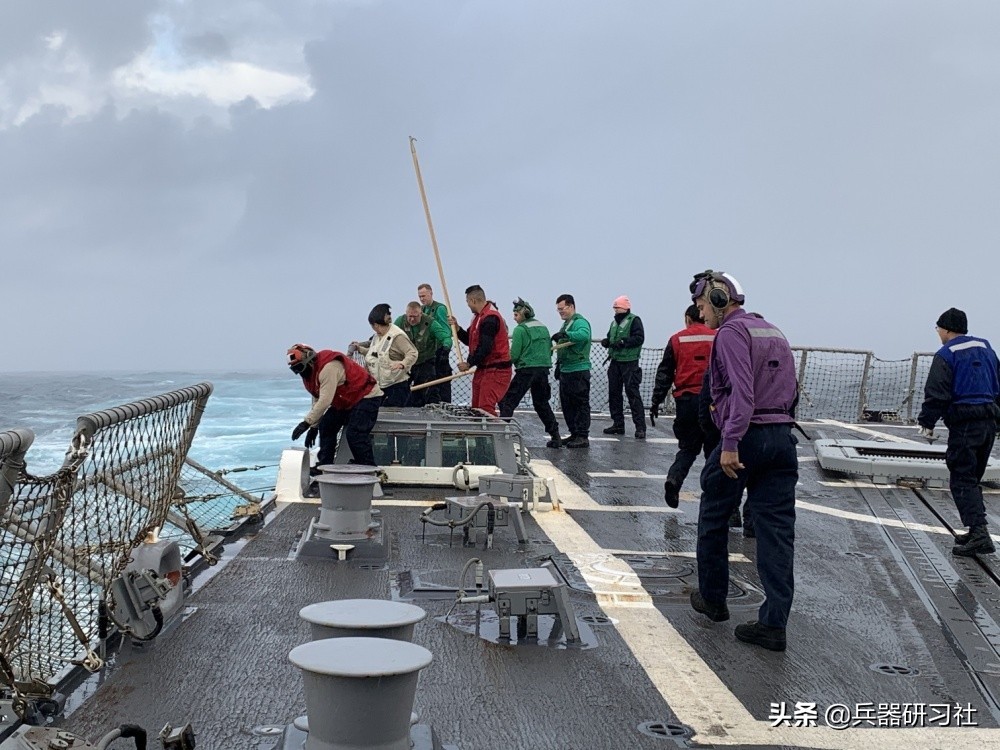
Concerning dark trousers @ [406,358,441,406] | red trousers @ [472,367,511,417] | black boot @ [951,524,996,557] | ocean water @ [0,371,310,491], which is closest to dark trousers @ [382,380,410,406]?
red trousers @ [472,367,511,417]

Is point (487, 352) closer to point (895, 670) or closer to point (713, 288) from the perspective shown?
point (713, 288)

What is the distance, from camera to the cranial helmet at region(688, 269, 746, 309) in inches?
184

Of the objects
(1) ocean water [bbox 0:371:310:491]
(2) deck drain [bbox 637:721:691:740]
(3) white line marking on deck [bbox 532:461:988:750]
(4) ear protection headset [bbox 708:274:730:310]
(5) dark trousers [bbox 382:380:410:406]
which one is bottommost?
(1) ocean water [bbox 0:371:310:491]

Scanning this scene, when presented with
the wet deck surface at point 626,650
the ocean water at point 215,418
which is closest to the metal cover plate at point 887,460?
the wet deck surface at point 626,650

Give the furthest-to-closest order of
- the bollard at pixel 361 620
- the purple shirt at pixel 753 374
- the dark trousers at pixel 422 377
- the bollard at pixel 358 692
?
the dark trousers at pixel 422 377, the purple shirt at pixel 753 374, the bollard at pixel 361 620, the bollard at pixel 358 692

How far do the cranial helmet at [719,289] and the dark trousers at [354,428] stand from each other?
401 centimetres

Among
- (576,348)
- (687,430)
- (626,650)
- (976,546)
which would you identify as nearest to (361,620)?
(626,650)

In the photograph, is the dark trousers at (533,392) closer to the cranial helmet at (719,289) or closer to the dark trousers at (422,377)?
the dark trousers at (422,377)

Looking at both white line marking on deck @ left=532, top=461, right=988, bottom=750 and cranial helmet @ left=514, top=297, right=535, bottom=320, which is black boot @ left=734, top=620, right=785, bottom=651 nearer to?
white line marking on deck @ left=532, top=461, right=988, bottom=750

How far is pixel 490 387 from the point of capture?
11.0 metres

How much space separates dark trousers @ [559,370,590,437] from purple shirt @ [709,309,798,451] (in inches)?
303

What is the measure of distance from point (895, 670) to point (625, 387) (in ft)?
30.1

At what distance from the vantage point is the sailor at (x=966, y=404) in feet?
22.3

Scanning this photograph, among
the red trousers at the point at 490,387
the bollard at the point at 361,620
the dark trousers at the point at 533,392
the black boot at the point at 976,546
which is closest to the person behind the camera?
the bollard at the point at 361,620
